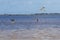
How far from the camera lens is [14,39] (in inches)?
575

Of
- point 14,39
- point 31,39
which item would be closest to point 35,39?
point 31,39

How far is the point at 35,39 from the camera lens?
14.5 meters

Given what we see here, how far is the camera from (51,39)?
1429 cm

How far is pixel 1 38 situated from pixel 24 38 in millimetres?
1619

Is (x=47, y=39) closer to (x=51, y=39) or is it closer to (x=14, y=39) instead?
(x=51, y=39)

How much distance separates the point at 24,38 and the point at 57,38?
2.32 metres
